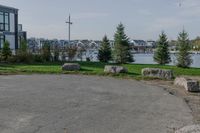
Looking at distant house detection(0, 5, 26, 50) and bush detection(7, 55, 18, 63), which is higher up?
distant house detection(0, 5, 26, 50)

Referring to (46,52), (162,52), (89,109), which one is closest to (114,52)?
(162,52)

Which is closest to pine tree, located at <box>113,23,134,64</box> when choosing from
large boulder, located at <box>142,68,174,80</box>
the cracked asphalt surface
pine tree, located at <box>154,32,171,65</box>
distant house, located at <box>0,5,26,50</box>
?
pine tree, located at <box>154,32,171,65</box>

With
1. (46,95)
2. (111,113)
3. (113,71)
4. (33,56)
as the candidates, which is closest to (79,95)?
(46,95)

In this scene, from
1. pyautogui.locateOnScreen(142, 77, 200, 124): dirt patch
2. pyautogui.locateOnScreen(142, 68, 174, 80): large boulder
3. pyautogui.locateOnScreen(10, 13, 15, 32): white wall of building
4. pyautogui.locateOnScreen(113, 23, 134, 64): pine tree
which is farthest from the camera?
pyautogui.locateOnScreen(10, 13, 15, 32): white wall of building

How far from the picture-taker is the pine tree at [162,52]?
31.5 meters

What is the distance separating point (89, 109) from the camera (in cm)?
950

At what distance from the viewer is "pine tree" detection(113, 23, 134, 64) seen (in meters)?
31.9

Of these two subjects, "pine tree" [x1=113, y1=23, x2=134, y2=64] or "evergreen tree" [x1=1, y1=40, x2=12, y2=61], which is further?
"pine tree" [x1=113, y1=23, x2=134, y2=64]

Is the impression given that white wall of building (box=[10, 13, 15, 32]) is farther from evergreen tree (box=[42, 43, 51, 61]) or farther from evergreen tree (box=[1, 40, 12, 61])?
evergreen tree (box=[1, 40, 12, 61])

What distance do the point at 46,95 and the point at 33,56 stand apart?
58.4 feet

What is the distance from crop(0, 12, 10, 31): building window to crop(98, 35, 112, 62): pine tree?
1201 centimetres

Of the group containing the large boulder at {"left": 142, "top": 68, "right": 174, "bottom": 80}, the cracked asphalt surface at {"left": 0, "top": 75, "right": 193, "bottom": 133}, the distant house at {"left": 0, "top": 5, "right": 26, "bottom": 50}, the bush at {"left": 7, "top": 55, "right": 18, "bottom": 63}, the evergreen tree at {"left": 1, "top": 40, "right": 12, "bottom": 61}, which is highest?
the distant house at {"left": 0, "top": 5, "right": 26, "bottom": 50}

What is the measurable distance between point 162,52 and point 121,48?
3.75 m

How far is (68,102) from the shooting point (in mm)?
10516
